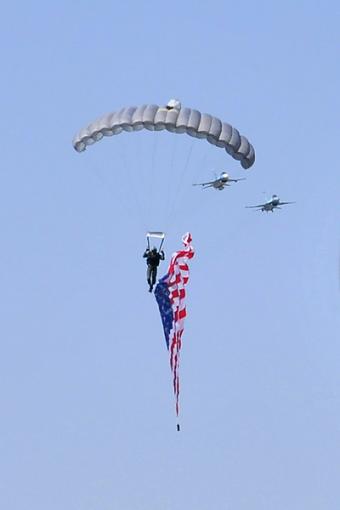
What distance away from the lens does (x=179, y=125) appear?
48.5 metres

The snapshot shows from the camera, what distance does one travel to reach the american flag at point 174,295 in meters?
50.0

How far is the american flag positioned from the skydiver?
738 millimetres

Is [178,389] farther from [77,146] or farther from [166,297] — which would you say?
[77,146]

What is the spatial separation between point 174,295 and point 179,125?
18.5 feet

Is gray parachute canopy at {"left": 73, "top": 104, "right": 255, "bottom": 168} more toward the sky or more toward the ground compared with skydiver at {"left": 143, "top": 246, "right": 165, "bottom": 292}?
more toward the sky

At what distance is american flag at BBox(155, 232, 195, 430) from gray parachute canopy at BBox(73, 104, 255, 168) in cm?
329

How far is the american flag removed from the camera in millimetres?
50031

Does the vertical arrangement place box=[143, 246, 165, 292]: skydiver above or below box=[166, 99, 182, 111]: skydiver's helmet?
below

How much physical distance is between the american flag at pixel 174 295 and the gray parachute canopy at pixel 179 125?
329cm

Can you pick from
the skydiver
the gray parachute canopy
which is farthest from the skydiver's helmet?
the skydiver

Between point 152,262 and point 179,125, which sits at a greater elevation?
point 179,125

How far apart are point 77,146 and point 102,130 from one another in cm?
168

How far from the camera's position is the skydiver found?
160ft

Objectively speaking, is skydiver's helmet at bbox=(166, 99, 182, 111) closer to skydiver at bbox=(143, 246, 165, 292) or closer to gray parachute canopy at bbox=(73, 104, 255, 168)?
gray parachute canopy at bbox=(73, 104, 255, 168)
